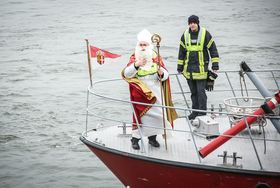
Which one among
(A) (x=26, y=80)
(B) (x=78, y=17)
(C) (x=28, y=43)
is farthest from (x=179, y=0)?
(A) (x=26, y=80)

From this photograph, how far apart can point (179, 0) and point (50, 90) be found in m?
27.3

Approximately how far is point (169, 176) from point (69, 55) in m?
16.3

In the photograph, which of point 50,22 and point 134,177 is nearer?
point 134,177

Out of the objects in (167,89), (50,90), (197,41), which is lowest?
(50,90)

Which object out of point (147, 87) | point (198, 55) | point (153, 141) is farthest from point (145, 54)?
point (198, 55)

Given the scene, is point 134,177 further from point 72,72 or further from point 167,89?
point 72,72

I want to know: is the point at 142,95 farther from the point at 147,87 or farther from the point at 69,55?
the point at 69,55

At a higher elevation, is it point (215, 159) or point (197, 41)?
point (197, 41)

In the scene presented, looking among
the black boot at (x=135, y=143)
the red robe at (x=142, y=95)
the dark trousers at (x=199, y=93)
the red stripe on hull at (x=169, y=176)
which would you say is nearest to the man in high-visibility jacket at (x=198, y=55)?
the dark trousers at (x=199, y=93)

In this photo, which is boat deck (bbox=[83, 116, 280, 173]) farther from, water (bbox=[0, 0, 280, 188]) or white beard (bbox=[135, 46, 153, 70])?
water (bbox=[0, 0, 280, 188])

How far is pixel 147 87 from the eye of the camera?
7.27m

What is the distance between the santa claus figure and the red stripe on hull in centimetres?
32

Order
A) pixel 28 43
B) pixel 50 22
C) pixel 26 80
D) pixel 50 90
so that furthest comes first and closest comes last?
pixel 50 22 < pixel 28 43 < pixel 26 80 < pixel 50 90

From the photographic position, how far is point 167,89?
7461 millimetres
